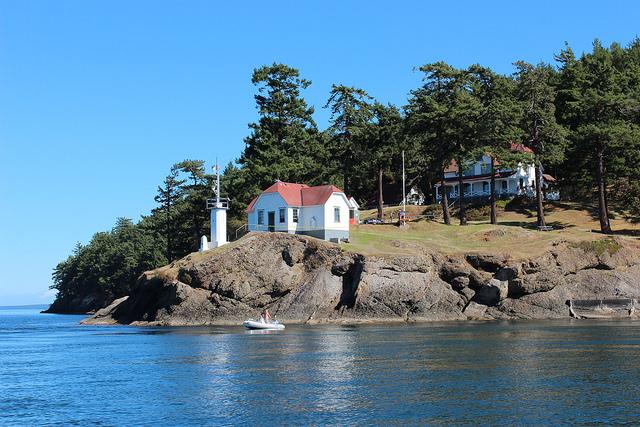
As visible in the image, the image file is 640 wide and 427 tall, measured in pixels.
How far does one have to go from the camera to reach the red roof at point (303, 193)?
8325cm

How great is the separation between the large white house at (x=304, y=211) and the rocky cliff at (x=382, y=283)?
21.4ft

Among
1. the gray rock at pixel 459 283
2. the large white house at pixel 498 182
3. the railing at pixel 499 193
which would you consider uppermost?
the large white house at pixel 498 182

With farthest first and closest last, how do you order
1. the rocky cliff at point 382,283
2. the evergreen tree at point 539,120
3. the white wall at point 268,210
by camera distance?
the evergreen tree at point 539,120 < the white wall at point 268,210 < the rocky cliff at point 382,283

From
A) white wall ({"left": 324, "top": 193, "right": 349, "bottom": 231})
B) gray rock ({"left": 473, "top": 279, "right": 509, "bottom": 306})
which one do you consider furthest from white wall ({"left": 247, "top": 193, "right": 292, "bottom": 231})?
gray rock ({"left": 473, "top": 279, "right": 509, "bottom": 306})

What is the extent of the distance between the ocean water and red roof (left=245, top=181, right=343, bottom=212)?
87.0ft

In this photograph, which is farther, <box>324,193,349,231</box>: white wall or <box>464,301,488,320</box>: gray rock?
<box>324,193,349,231</box>: white wall

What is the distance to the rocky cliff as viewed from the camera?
7219cm

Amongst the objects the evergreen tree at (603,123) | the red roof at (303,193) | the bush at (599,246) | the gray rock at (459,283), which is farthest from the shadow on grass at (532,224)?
the red roof at (303,193)

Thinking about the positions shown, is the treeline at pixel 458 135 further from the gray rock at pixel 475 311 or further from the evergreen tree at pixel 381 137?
the gray rock at pixel 475 311

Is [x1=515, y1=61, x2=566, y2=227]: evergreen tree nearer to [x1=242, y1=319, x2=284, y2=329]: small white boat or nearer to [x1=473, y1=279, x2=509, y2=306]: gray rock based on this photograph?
[x1=473, y1=279, x2=509, y2=306]: gray rock

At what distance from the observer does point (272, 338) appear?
58.0 m

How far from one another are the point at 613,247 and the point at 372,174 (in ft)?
160

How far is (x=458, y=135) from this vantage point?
3688 inches

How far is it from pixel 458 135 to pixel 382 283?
30071 millimetres
